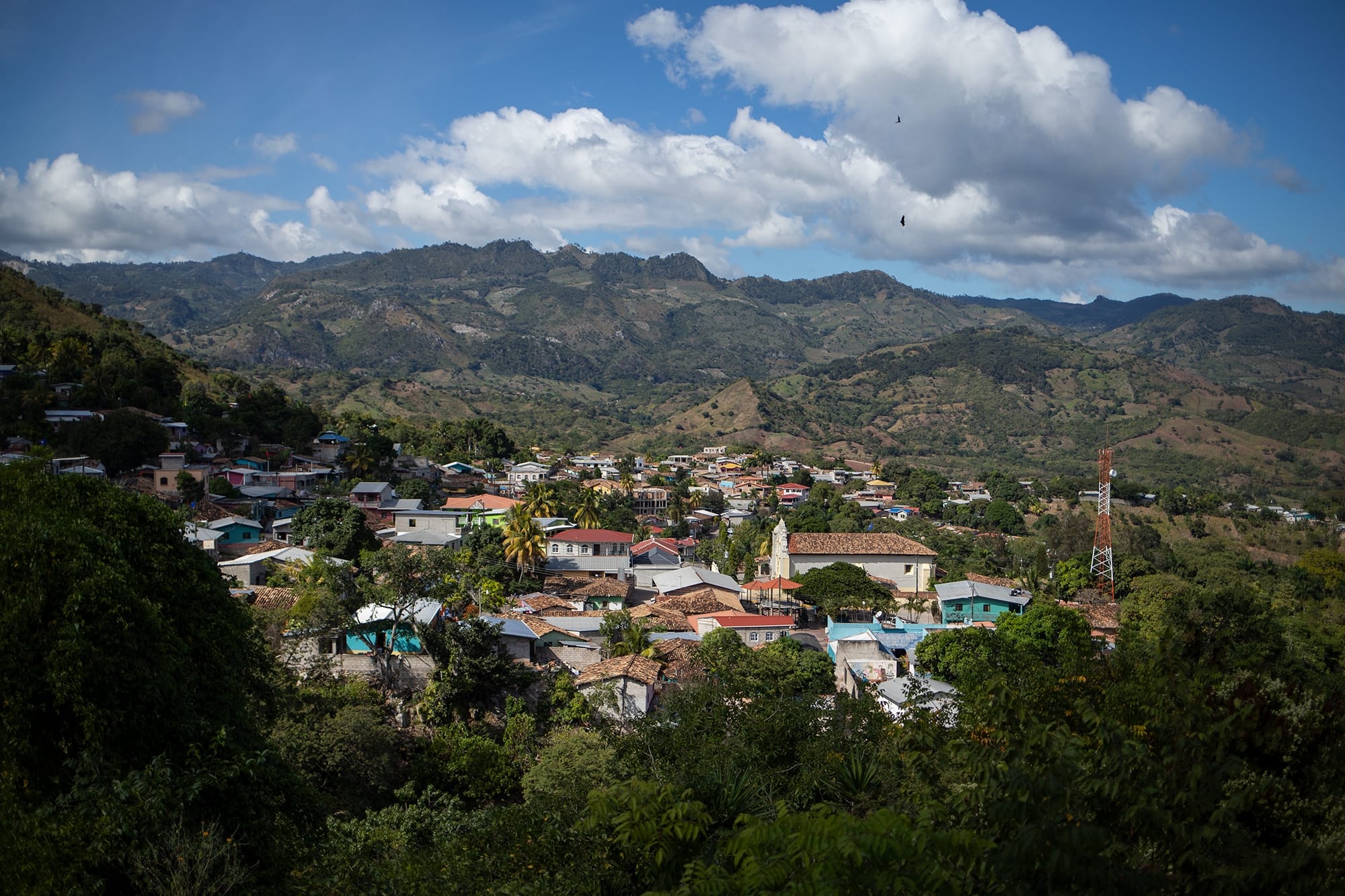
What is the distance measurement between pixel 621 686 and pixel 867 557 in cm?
2133

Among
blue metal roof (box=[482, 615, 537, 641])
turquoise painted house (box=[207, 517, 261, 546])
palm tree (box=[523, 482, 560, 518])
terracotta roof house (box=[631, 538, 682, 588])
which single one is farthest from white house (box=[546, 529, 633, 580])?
blue metal roof (box=[482, 615, 537, 641])

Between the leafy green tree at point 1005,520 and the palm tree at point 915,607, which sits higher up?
the palm tree at point 915,607

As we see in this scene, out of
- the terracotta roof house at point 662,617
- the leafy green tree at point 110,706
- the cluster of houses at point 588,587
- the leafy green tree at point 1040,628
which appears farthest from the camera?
the terracotta roof house at point 662,617

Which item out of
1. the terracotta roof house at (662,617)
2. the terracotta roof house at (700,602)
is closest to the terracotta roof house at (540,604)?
the terracotta roof house at (662,617)

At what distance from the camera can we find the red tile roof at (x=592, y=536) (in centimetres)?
3619

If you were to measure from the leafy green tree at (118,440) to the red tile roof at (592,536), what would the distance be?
55.3 ft

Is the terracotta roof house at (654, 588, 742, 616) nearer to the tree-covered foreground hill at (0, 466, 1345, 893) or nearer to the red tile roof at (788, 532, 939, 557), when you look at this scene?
the red tile roof at (788, 532, 939, 557)

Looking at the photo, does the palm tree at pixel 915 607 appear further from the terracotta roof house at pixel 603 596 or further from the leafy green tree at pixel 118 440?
the leafy green tree at pixel 118 440

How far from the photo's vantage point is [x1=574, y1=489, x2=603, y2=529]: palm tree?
135 feet

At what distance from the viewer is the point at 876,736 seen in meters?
10.8

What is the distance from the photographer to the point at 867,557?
3856cm

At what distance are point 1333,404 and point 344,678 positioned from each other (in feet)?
656

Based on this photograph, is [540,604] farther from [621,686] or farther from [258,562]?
[621,686]

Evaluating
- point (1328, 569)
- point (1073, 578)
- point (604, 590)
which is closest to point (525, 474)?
point (604, 590)
